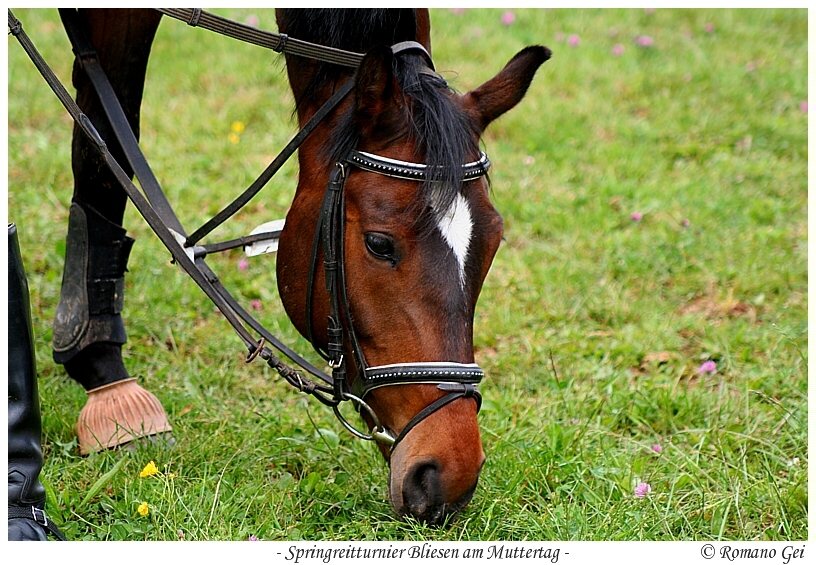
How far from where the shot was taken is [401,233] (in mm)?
2336

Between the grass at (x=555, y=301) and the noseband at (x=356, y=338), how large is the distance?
0.37m

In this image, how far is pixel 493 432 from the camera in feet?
10.7

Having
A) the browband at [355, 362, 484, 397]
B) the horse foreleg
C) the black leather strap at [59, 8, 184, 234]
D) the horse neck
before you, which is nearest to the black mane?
the horse neck

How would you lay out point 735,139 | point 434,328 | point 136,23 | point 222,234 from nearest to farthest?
point 434,328 → point 136,23 → point 222,234 → point 735,139

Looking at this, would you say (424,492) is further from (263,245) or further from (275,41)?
(275,41)

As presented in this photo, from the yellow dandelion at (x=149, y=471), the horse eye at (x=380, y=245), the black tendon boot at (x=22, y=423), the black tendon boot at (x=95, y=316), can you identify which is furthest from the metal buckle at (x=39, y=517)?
the horse eye at (x=380, y=245)

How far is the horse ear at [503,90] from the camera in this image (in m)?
2.56

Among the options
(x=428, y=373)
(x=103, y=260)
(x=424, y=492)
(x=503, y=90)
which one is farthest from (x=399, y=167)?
(x=103, y=260)

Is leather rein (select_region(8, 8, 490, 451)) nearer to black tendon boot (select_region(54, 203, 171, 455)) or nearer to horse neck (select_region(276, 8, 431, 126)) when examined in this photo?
horse neck (select_region(276, 8, 431, 126))

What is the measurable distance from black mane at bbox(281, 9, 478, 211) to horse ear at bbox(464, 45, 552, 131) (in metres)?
0.08

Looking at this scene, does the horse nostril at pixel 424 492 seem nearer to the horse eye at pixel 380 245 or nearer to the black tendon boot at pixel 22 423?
the horse eye at pixel 380 245
